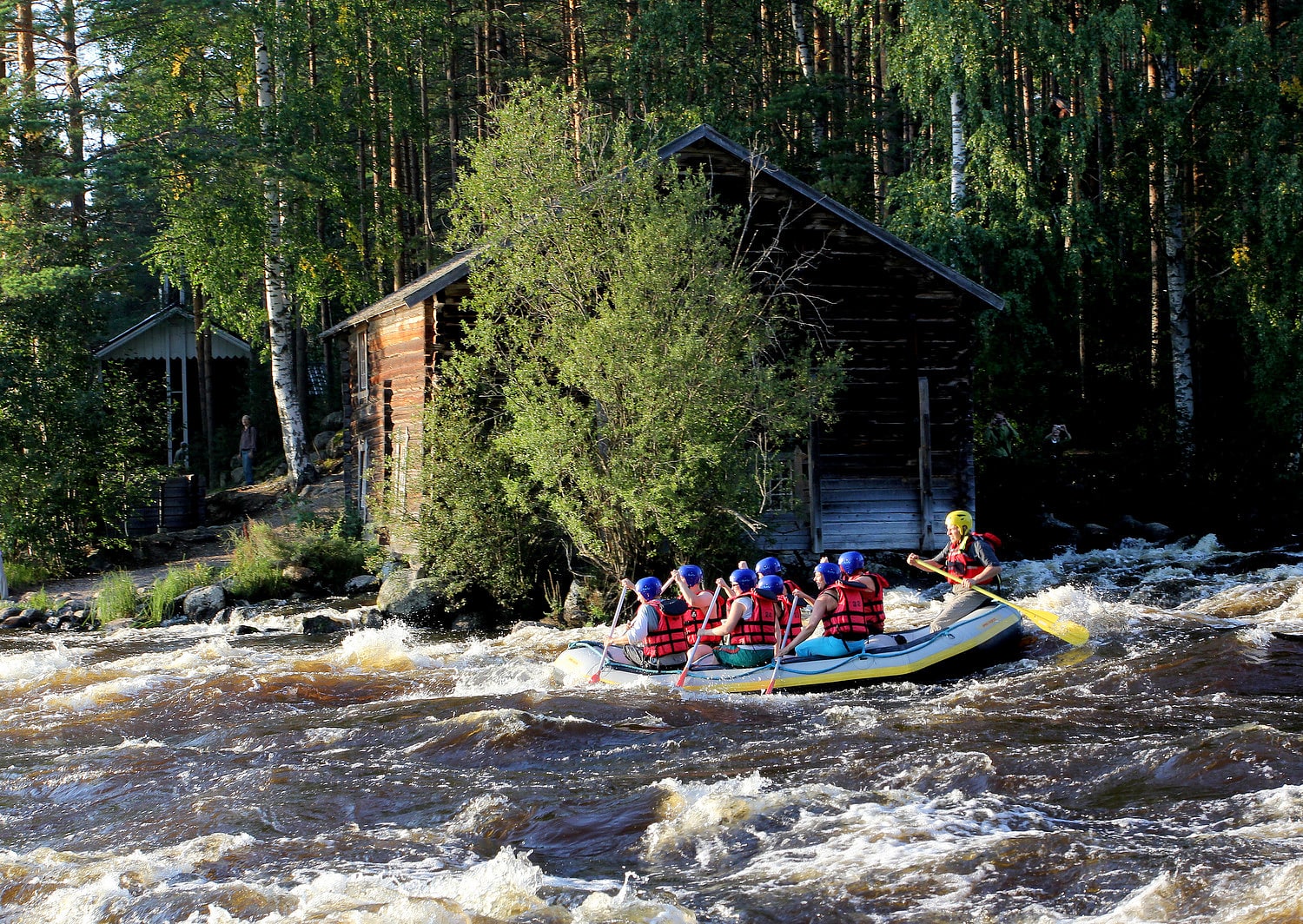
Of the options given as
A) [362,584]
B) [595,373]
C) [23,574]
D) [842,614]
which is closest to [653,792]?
[842,614]

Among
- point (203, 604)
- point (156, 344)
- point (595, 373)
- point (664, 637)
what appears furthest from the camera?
point (156, 344)

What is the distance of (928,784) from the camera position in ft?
25.3

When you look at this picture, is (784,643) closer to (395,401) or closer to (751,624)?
(751,624)

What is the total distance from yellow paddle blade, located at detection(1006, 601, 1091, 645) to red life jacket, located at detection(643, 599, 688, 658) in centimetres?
328

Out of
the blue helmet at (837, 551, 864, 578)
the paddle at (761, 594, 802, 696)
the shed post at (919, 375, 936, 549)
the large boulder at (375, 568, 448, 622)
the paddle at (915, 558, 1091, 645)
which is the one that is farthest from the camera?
the shed post at (919, 375, 936, 549)

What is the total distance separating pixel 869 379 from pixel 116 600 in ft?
34.4

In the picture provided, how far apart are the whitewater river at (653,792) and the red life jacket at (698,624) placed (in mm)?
703

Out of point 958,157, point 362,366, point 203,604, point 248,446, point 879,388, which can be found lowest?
point 203,604

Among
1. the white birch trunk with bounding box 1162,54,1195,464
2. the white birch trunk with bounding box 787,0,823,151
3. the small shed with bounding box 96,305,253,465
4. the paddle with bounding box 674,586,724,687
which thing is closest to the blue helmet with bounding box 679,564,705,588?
the paddle with bounding box 674,586,724,687

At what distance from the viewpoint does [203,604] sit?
53.2 feet

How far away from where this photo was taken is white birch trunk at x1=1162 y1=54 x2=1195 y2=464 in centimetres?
2158

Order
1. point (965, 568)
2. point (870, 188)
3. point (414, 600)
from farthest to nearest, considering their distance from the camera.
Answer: point (870, 188) < point (414, 600) < point (965, 568)

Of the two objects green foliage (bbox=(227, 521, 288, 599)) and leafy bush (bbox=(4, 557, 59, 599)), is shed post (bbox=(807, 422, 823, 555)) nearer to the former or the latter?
green foliage (bbox=(227, 521, 288, 599))

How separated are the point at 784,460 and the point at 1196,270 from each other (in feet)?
40.3
